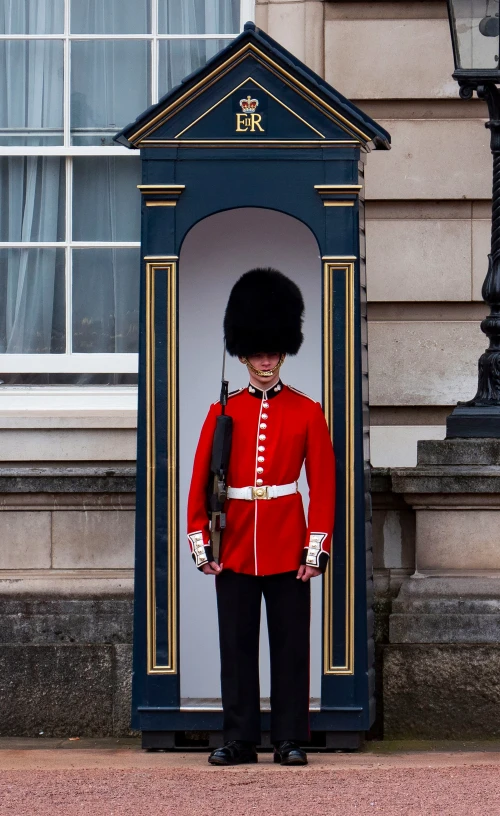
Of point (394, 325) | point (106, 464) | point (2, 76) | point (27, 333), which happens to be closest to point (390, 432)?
point (394, 325)

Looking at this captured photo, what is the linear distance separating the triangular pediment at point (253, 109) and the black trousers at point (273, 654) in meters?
1.50

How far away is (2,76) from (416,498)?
9.01 feet

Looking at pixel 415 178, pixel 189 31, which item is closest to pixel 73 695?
pixel 415 178

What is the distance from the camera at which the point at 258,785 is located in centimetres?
468

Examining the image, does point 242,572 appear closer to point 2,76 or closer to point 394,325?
point 394,325

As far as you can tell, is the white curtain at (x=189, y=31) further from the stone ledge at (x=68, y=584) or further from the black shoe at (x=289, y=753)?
the black shoe at (x=289, y=753)

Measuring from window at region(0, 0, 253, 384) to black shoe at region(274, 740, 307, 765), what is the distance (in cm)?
229

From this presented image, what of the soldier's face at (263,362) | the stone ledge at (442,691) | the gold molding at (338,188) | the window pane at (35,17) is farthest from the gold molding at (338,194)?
the window pane at (35,17)

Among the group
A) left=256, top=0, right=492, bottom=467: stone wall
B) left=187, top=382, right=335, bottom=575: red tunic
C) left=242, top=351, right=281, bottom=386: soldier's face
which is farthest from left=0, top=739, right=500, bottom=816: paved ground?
left=256, top=0, right=492, bottom=467: stone wall

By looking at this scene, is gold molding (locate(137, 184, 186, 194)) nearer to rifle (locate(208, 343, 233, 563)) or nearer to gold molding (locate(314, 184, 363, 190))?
gold molding (locate(314, 184, 363, 190))

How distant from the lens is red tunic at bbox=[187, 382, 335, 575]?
5008 millimetres

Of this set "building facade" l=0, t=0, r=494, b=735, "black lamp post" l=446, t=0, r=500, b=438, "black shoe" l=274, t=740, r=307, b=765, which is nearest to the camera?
"black shoe" l=274, t=740, r=307, b=765

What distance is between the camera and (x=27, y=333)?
677 cm

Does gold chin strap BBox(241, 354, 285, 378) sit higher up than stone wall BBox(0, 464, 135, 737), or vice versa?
gold chin strap BBox(241, 354, 285, 378)
